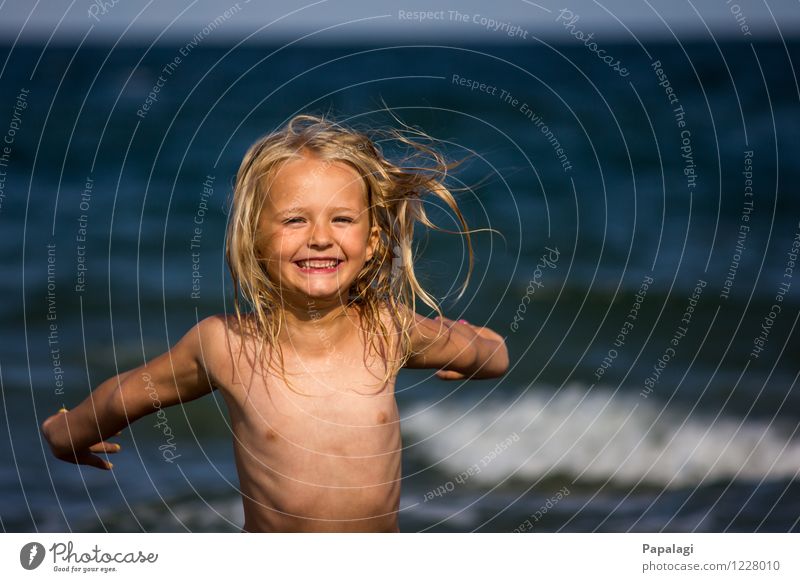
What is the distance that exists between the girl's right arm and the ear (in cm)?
37

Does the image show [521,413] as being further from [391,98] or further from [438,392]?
[391,98]

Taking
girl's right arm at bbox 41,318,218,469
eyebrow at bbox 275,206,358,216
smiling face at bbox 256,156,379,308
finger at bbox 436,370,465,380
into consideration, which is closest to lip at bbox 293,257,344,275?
smiling face at bbox 256,156,379,308

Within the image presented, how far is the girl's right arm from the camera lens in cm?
252

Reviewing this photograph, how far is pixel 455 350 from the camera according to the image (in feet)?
8.91

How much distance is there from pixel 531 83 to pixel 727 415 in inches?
115

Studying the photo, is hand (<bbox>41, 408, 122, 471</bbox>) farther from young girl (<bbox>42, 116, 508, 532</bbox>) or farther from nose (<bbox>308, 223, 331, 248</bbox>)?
nose (<bbox>308, 223, 331, 248</bbox>)

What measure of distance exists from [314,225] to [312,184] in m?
0.08

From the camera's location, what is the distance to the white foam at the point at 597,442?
381 cm

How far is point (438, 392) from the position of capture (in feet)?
14.2
